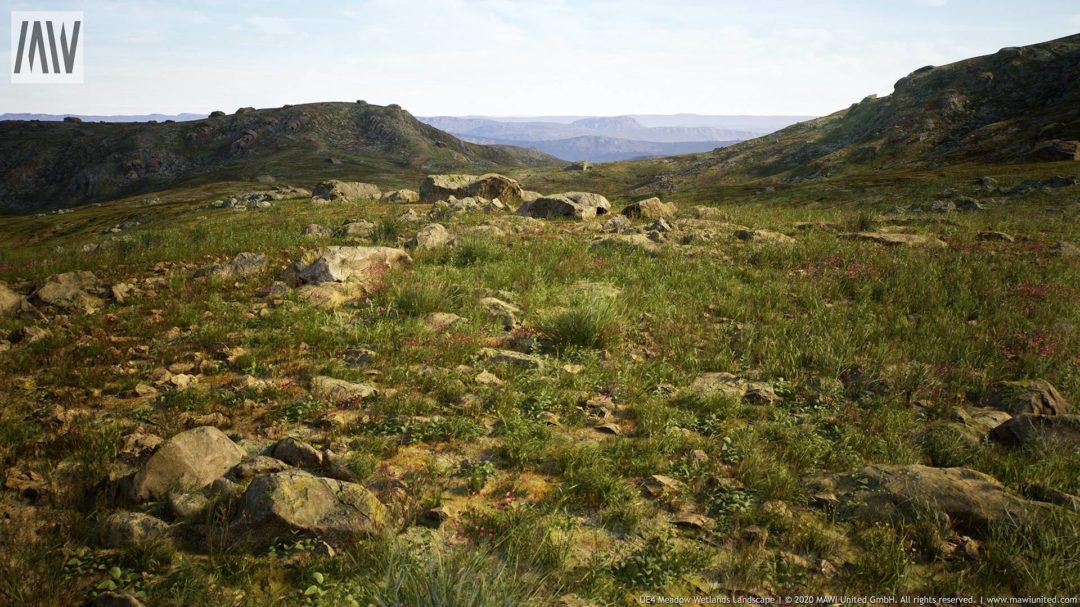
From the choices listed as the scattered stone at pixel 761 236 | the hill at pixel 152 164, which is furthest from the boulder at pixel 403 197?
the hill at pixel 152 164

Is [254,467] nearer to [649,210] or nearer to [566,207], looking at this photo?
[566,207]

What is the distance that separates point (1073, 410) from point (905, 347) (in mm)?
2028

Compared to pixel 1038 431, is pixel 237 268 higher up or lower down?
higher up

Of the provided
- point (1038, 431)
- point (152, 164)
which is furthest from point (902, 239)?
point (152, 164)

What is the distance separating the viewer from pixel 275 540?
3.94 m

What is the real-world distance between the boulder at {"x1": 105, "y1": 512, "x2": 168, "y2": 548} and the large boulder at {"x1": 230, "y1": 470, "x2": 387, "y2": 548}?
547 mm

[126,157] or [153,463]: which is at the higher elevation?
[126,157]

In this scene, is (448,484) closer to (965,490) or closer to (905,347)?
(965,490)

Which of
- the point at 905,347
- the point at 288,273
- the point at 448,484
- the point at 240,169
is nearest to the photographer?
the point at 448,484

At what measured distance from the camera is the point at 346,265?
1123cm

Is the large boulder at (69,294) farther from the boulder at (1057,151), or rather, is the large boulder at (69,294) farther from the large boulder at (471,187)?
the boulder at (1057,151)

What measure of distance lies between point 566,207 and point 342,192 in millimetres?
26460

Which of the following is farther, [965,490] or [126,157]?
[126,157]

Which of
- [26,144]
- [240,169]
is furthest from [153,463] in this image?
[26,144]
